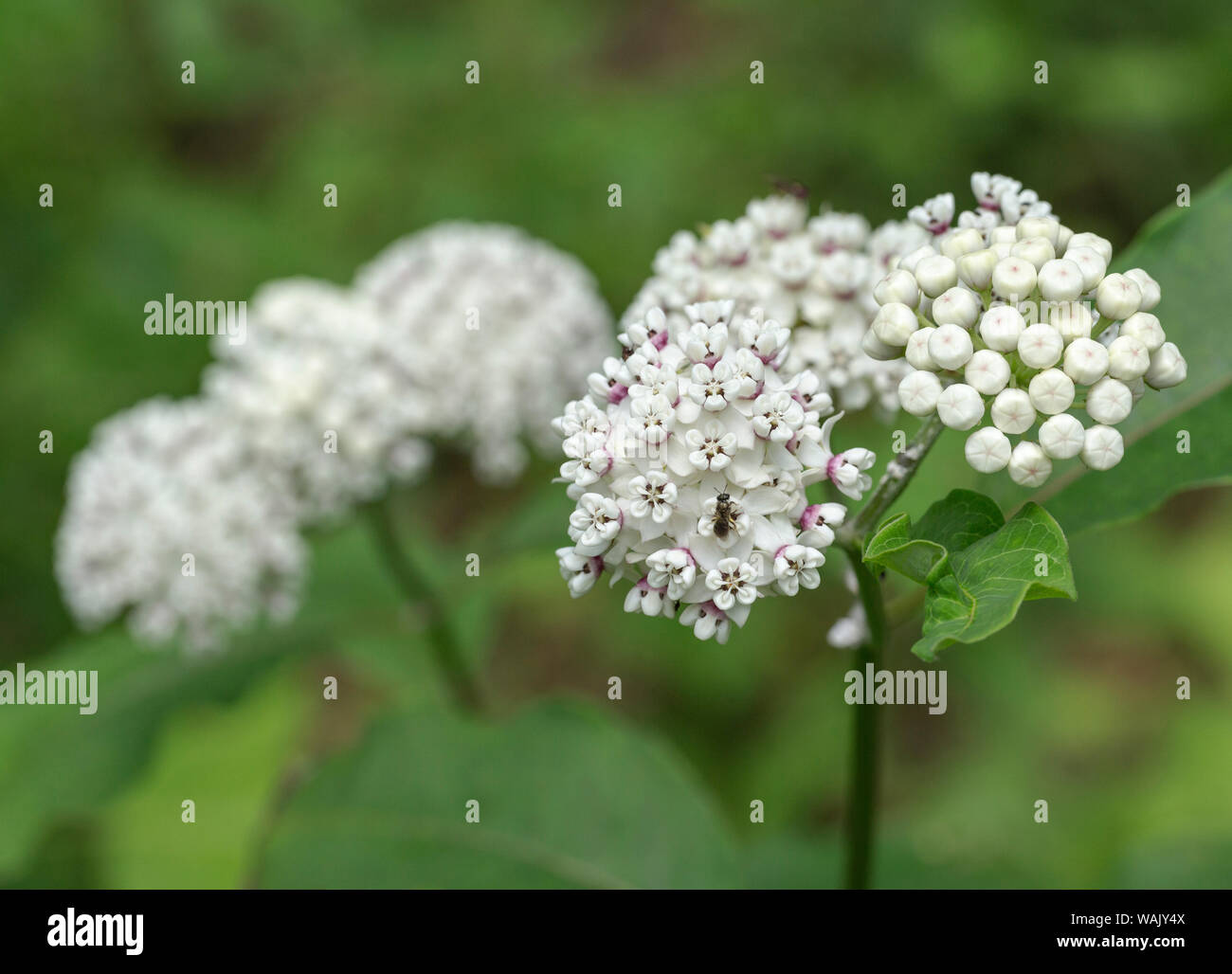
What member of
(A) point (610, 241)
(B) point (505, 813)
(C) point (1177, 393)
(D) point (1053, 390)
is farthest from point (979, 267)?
(A) point (610, 241)

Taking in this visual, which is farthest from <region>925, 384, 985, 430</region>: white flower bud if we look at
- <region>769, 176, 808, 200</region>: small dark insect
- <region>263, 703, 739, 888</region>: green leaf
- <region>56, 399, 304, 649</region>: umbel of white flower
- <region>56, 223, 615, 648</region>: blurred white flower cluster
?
<region>56, 399, 304, 649</region>: umbel of white flower

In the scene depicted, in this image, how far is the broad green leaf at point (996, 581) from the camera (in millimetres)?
1705

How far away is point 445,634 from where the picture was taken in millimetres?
3980

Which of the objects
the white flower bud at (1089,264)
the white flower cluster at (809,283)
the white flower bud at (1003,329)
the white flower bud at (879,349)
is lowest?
the white flower bud at (1003,329)

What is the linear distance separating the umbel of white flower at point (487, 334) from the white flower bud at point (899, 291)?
7.21 feet

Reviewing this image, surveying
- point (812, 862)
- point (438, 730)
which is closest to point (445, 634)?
point (438, 730)

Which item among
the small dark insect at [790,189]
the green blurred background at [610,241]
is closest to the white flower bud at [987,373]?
the small dark insect at [790,189]

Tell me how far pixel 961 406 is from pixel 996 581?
298mm

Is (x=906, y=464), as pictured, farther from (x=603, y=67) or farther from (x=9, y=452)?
(x=603, y=67)

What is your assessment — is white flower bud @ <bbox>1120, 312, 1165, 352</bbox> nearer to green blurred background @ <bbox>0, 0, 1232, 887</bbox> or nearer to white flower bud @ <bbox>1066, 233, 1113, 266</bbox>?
white flower bud @ <bbox>1066, 233, 1113, 266</bbox>

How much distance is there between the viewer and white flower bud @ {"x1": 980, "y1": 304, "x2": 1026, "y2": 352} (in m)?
1.95

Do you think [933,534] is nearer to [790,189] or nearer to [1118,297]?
[1118,297]

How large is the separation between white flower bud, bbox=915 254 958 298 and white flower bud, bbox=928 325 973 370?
119mm

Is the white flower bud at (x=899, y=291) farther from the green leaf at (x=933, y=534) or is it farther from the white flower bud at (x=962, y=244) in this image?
the green leaf at (x=933, y=534)
